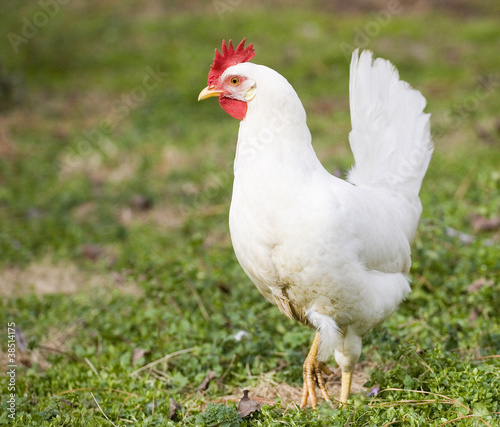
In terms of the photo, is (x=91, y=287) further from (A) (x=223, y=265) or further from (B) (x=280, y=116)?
(B) (x=280, y=116)

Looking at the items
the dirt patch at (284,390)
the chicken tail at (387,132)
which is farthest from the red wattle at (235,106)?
the dirt patch at (284,390)

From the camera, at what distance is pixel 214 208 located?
6277 millimetres

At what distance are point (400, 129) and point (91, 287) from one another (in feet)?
9.56

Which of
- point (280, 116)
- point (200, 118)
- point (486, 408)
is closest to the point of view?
point (486, 408)

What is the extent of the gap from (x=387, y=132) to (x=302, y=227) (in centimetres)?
135

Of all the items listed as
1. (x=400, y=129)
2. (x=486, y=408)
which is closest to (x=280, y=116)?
(x=400, y=129)

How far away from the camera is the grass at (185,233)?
3127 millimetres

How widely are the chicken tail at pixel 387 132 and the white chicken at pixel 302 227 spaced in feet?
1.32

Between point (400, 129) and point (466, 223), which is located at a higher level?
point (400, 129)

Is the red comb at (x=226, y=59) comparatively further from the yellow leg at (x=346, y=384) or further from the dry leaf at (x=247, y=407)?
the yellow leg at (x=346, y=384)

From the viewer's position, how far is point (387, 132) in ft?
11.9

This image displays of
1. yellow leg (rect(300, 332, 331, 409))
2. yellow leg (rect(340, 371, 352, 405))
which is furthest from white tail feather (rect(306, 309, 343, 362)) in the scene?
yellow leg (rect(340, 371, 352, 405))

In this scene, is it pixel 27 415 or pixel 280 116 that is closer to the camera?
pixel 280 116

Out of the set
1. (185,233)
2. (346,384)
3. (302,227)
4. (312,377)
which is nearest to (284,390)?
(312,377)
